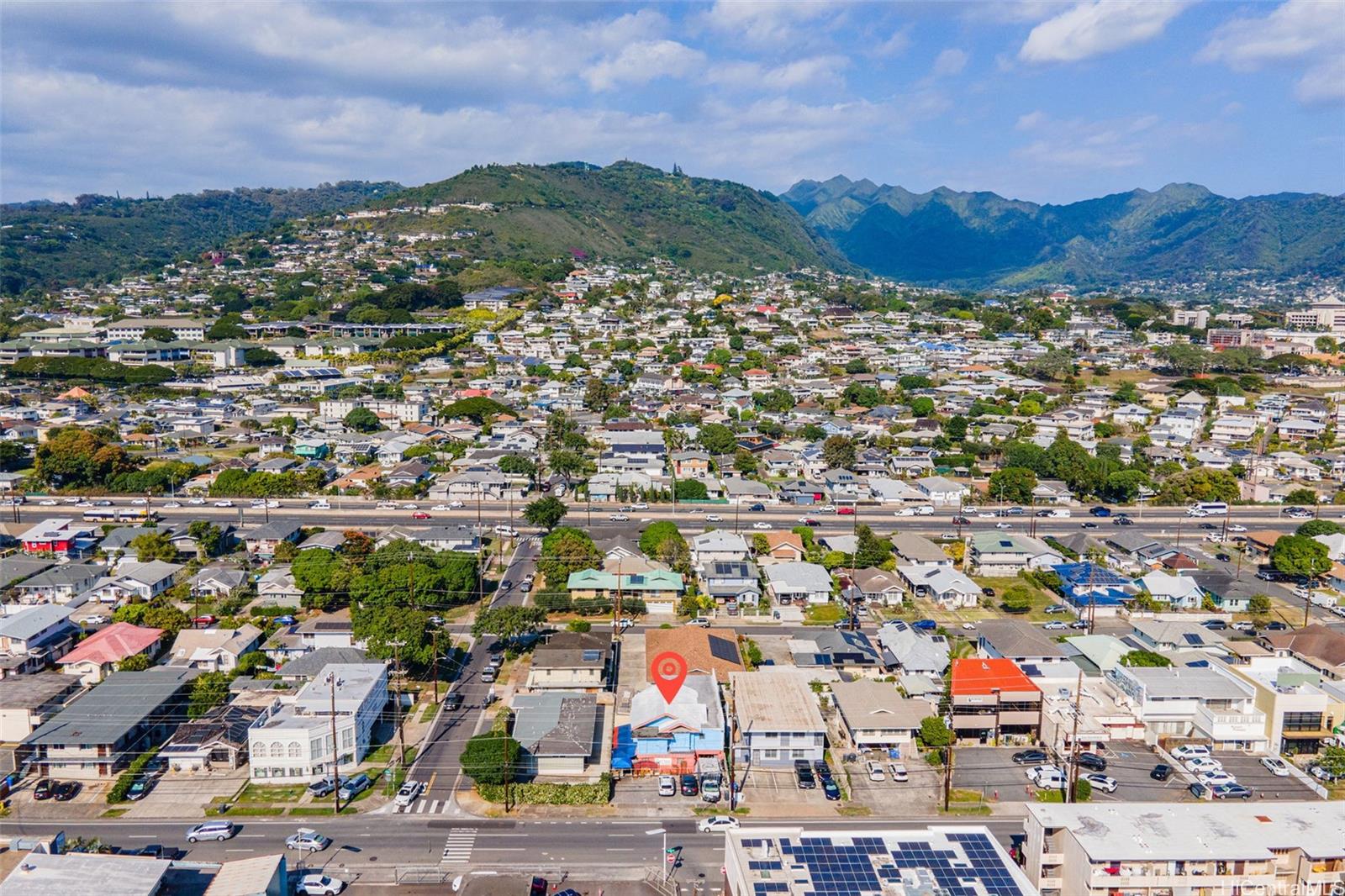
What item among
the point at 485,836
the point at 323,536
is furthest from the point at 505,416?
the point at 485,836

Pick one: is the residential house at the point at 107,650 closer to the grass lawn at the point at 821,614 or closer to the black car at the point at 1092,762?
the grass lawn at the point at 821,614

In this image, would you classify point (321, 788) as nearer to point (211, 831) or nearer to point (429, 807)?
point (211, 831)

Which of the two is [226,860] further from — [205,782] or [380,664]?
[380,664]

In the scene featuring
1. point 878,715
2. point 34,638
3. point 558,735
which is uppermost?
point 34,638

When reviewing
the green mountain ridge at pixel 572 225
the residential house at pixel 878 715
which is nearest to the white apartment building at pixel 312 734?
the residential house at pixel 878 715

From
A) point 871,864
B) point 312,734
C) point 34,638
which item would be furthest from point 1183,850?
point 34,638
